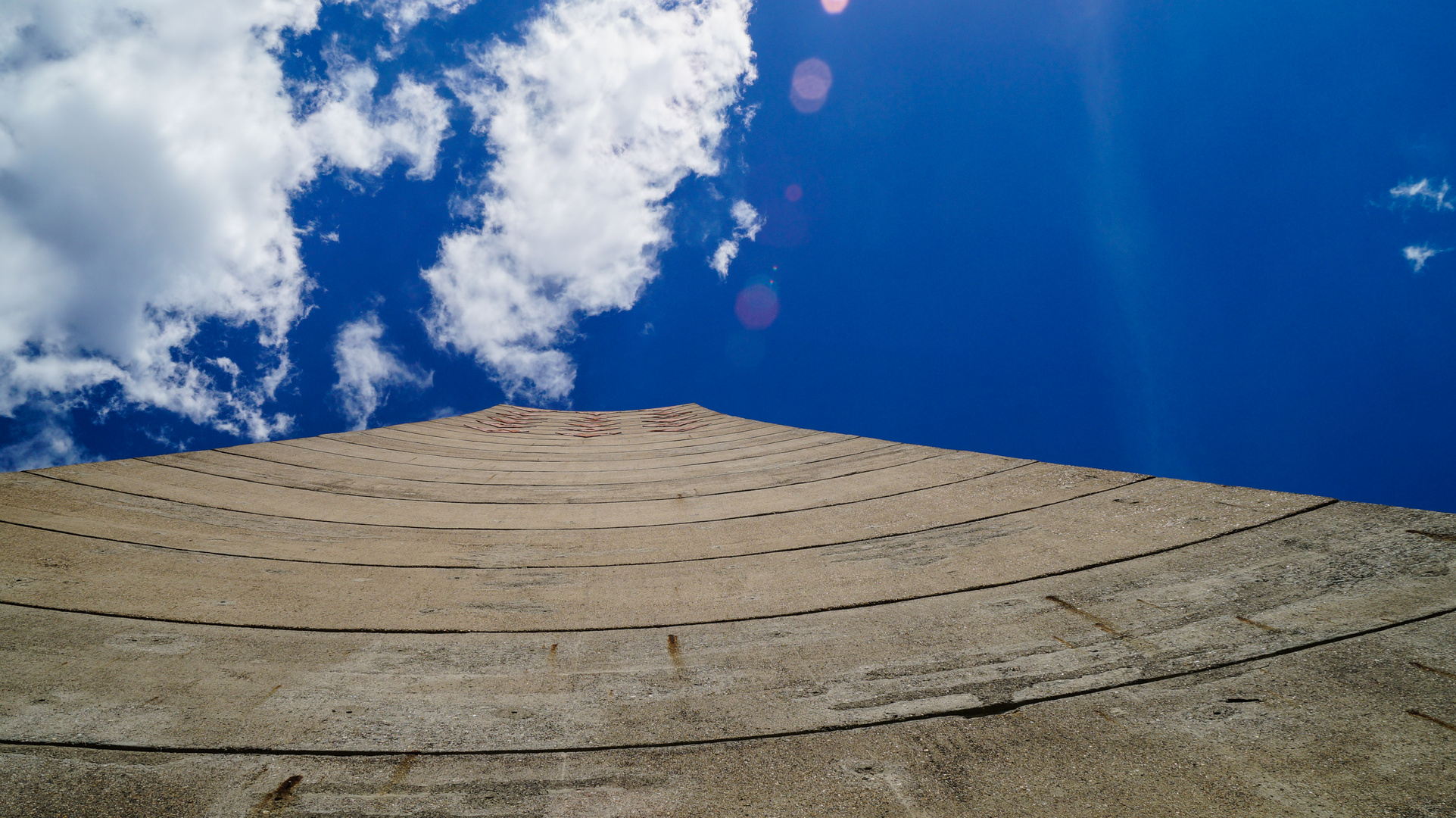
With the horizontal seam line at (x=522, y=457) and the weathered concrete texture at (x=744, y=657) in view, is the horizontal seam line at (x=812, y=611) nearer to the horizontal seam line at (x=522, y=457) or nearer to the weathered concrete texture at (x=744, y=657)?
the weathered concrete texture at (x=744, y=657)

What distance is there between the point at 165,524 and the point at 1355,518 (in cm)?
1044

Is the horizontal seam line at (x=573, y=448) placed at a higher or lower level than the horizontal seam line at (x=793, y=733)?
higher

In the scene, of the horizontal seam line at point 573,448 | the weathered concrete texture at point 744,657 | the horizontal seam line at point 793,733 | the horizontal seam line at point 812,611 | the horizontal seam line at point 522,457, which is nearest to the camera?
the weathered concrete texture at point 744,657

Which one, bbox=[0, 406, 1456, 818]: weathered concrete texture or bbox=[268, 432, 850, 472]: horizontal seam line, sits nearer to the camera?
bbox=[0, 406, 1456, 818]: weathered concrete texture

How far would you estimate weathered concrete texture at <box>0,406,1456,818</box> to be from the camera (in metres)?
2.51

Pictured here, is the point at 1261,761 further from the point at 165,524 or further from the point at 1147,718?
the point at 165,524

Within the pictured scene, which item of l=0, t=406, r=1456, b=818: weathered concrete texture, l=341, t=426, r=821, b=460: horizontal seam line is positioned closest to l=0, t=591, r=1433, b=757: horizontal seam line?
l=0, t=406, r=1456, b=818: weathered concrete texture

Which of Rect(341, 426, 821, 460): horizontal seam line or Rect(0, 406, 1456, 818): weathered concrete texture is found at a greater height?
Rect(341, 426, 821, 460): horizontal seam line

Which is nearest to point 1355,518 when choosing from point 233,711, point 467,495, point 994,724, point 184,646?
point 994,724

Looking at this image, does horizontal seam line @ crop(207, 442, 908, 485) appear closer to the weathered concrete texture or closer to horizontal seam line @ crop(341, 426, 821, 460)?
horizontal seam line @ crop(341, 426, 821, 460)

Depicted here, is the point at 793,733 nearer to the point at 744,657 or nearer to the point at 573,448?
the point at 744,657

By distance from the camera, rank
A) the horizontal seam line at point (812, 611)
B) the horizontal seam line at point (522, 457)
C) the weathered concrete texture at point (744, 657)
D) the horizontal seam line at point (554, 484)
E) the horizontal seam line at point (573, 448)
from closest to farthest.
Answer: the weathered concrete texture at point (744, 657) → the horizontal seam line at point (812, 611) → the horizontal seam line at point (554, 484) → the horizontal seam line at point (522, 457) → the horizontal seam line at point (573, 448)

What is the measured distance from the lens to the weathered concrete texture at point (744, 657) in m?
2.51

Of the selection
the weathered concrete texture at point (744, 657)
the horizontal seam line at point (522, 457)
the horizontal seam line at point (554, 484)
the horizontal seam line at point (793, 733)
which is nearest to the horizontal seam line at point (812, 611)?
the weathered concrete texture at point (744, 657)
